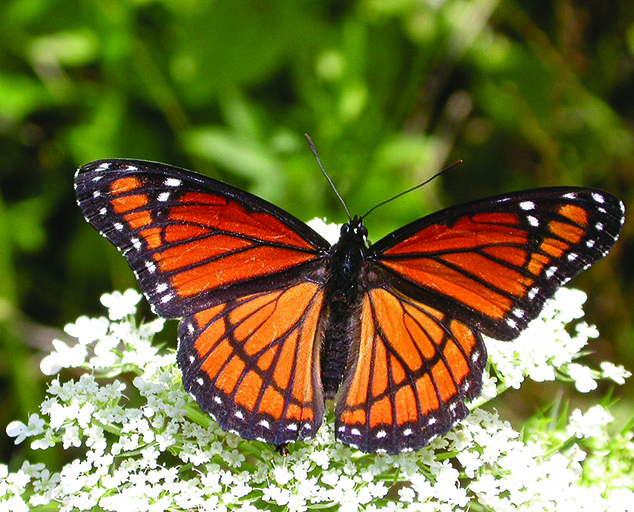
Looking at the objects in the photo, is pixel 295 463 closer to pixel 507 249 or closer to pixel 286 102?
pixel 507 249

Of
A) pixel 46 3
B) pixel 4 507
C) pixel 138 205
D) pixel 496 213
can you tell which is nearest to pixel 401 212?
pixel 496 213

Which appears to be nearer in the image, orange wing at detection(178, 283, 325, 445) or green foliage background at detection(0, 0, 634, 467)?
orange wing at detection(178, 283, 325, 445)

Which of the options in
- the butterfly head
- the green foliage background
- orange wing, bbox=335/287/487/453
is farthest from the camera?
the green foliage background

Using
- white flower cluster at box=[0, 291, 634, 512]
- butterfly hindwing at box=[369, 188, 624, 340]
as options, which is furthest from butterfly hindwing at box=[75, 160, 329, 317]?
butterfly hindwing at box=[369, 188, 624, 340]

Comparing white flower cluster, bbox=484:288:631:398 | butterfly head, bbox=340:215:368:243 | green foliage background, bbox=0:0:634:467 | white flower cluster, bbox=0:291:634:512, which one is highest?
green foliage background, bbox=0:0:634:467

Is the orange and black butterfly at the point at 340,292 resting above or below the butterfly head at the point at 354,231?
below

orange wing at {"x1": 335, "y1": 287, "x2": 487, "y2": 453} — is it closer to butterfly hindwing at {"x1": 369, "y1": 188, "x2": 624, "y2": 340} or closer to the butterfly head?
butterfly hindwing at {"x1": 369, "y1": 188, "x2": 624, "y2": 340}

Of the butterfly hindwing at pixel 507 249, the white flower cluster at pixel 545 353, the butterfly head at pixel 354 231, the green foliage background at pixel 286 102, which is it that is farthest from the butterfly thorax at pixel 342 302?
the green foliage background at pixel 286 102

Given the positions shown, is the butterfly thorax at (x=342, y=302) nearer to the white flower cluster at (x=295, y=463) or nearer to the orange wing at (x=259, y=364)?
the orange wing at (x=259, y=364)
